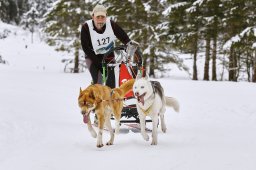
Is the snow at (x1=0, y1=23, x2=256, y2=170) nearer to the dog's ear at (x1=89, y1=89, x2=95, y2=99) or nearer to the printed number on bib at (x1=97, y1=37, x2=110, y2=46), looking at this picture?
the dog's ear at (x1=89, y1=89, x2=95, y2=99)

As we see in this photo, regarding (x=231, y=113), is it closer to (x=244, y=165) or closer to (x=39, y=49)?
(x=244, y=165)

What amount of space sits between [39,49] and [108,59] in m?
48.3

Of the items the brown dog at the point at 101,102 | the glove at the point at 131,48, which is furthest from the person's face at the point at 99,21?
the brown dog at the point at 101,102

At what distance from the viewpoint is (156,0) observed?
24.9 m

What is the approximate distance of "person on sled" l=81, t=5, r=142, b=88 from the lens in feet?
22.8

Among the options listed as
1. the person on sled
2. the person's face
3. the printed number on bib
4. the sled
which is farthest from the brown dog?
the person's face

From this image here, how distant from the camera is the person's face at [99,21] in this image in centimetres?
671

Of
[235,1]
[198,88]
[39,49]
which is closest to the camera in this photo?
[198,88]

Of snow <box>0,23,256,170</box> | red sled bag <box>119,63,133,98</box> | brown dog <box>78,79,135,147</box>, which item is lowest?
snow <box>0,23,256,170</box>

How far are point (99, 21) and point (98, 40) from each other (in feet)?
1.40

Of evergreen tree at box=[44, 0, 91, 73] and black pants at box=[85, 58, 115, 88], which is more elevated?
evergreen tree at box=[44, 0, 91, 73]

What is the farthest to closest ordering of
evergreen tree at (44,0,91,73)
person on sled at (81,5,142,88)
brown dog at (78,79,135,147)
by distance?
evergreen tree at (44,0,91,73), person on sled at (81,5,142,88), brown dog at (78,79,135,147)

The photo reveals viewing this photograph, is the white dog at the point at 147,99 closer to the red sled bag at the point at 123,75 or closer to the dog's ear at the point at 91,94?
the dog's ear at the point at 91,94

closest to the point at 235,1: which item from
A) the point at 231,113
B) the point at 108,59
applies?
the point at 231,113
